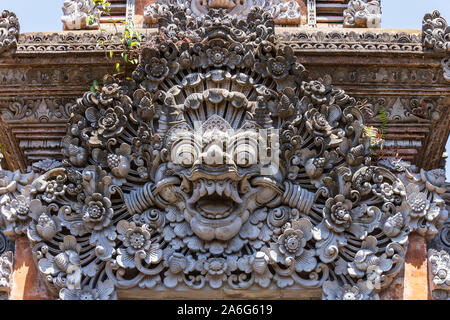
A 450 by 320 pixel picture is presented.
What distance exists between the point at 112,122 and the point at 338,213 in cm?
230

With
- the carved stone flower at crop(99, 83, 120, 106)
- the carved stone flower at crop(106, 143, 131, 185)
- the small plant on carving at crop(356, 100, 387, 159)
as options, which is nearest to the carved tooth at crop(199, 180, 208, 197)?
the carved stone flower at crop(106, 143, 131, 185)

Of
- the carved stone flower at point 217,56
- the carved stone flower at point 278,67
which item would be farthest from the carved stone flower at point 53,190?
the carved stone flower at point 278,67

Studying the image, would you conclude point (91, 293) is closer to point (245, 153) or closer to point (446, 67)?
point (245, 153)

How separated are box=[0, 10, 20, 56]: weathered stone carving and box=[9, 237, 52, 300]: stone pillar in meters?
1.94

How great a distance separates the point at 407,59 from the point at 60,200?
12.1ft

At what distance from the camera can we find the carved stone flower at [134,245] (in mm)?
9547

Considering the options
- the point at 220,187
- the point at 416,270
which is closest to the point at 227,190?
the point at 220,187

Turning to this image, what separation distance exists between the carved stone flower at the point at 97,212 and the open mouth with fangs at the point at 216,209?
739 millimetres

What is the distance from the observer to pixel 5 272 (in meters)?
9.76

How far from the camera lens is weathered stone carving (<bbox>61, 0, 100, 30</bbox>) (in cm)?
1115

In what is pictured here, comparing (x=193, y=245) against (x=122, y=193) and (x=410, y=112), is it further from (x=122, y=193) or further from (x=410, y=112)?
(x=410, y=112)

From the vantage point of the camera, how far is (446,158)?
12164mm

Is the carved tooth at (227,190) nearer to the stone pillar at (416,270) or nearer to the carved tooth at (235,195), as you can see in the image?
the carved tooth at (235,195)

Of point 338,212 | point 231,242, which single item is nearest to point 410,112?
point 338,212
